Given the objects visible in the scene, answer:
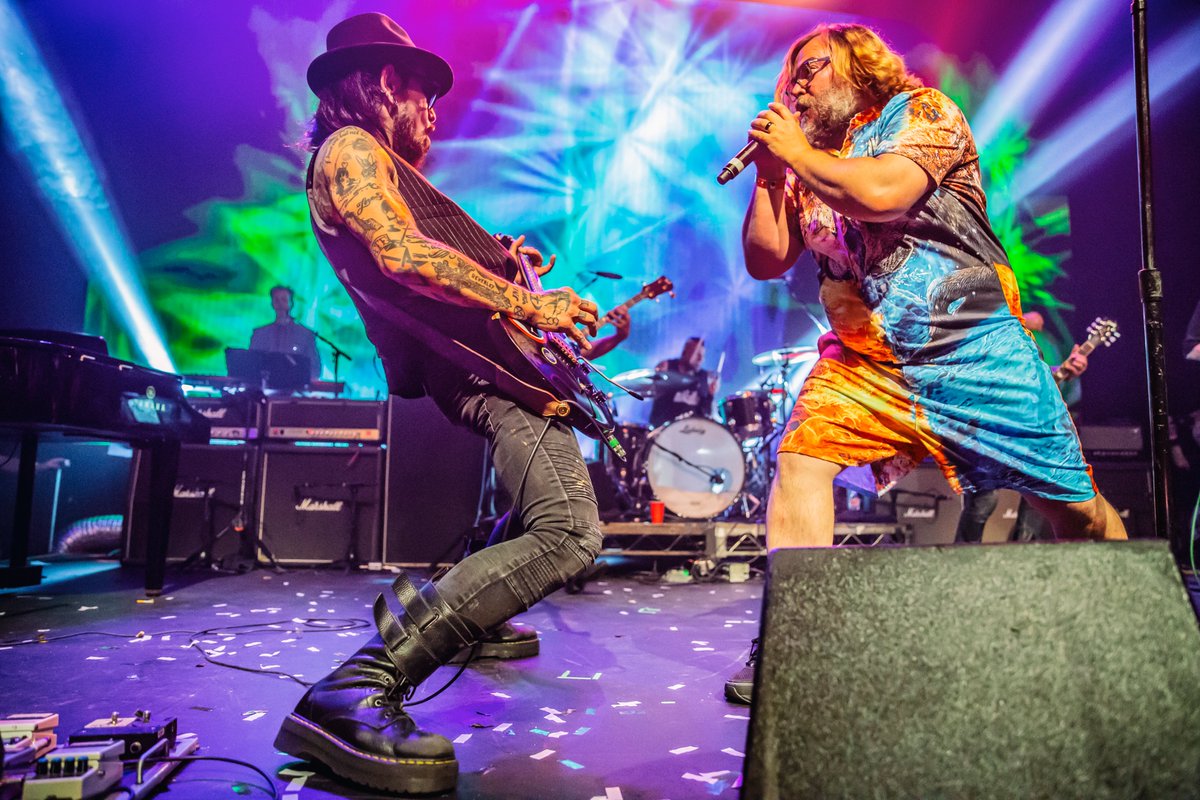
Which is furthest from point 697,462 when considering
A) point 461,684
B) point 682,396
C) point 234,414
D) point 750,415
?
point 461,684

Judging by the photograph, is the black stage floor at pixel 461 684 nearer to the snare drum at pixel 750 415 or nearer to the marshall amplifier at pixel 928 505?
the snare drum at pixel 750 415

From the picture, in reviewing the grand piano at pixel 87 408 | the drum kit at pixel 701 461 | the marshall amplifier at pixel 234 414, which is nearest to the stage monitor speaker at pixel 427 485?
the marshall amplifier at pixel 234 414

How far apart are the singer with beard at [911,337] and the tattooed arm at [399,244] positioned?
739 millimetres

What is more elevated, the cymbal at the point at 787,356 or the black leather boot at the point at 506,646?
the cymbal at the point at 787,356

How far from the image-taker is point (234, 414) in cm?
710

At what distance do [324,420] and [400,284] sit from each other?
5.39m

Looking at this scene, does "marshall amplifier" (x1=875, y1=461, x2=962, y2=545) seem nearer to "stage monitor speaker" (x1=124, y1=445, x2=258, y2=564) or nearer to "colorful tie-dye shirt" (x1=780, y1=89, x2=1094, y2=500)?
"colorful tie-dye shirt" (x1=780, y1=89, x2=1094, y2=500)

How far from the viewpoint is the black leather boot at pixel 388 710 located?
1.74 m

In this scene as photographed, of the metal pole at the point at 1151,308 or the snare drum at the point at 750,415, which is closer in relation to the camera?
the metal pole at the point at 1151,308

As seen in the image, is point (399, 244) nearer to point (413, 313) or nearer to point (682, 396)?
point (413, 313)

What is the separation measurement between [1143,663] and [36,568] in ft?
21.1

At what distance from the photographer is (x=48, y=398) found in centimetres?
397

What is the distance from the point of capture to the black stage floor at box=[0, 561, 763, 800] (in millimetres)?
1858

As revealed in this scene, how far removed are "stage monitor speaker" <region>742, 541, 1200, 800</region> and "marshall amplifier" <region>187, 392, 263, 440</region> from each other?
6.85m
